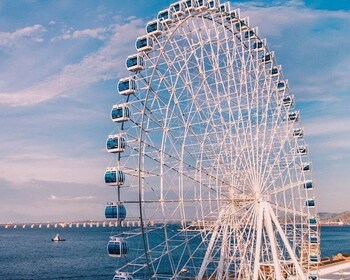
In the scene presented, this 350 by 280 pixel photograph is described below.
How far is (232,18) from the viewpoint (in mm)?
29422

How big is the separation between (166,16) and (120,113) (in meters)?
6.83

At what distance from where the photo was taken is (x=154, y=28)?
25.4m

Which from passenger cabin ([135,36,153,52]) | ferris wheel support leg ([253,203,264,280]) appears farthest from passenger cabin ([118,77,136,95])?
ferris wheel support leg ([253,203,264,280])

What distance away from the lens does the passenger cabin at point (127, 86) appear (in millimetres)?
23434

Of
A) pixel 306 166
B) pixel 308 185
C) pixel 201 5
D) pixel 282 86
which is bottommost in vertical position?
pixel 308 185

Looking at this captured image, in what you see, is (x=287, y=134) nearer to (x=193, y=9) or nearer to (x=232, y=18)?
(x=232, y=18)

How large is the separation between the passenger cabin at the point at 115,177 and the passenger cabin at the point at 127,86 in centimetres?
422

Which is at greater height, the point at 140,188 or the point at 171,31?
the point at 171,31

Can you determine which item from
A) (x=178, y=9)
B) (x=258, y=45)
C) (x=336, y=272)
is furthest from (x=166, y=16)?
(x=336, y=272)

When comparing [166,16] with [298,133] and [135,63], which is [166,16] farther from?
[298,133]

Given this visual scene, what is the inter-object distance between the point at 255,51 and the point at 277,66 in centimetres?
250

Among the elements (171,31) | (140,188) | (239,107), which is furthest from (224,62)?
(140,188)

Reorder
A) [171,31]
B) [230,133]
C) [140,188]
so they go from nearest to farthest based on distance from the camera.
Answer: [140,188] < [171,31] < [230,133]

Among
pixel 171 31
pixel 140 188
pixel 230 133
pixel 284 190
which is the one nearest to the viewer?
pixel 140 188
